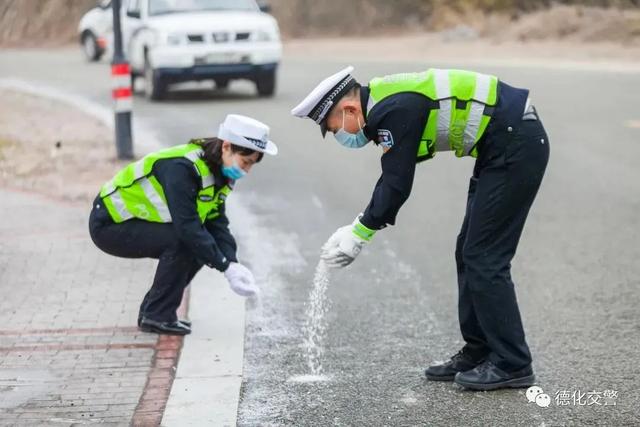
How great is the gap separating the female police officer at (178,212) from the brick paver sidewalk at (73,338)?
32 cm

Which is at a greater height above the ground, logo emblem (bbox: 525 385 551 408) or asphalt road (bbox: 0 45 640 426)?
logo emblem (bbox: 525 385 551 408)

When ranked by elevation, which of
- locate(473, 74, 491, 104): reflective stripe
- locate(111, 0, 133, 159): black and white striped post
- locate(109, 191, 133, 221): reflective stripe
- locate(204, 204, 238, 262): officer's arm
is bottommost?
locate(111, 0, 133, 159): black and white striped post

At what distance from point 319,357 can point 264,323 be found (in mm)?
749

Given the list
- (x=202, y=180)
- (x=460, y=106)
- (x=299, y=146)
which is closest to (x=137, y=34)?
(x=299, y=146)

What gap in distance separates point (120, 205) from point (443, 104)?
2.10 m

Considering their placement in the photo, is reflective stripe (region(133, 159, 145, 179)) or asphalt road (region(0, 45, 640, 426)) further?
reflective stripe (region(133, 159, 145, 179))

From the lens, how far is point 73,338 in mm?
6230

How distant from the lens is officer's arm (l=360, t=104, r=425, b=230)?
4.88m

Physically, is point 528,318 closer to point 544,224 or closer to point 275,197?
point 544,224

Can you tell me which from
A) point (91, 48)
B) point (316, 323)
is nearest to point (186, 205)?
point (316, 323)

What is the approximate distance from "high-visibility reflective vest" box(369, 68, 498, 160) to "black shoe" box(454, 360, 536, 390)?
1.06 meters

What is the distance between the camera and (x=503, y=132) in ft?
16.5

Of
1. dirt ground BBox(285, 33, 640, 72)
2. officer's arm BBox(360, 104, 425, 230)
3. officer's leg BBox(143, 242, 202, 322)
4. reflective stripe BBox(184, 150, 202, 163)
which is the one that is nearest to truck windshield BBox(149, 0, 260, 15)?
dirt ground BBox(285, 33, 640, 72)

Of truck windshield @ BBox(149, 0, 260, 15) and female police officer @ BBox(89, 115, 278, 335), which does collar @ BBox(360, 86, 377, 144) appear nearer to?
female police officer @ BBox(89, 115, 278, 335)
